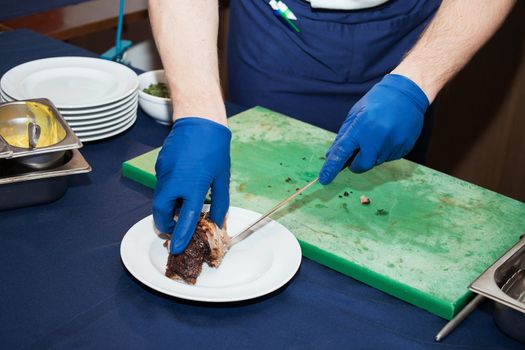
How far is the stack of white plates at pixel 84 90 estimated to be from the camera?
1636 mm

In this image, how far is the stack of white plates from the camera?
1.64 metres

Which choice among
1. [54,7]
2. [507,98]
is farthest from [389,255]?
[54,7]

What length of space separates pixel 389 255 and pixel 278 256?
0.21 metres

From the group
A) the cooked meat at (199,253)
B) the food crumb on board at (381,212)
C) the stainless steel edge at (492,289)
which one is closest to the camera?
the stainless steel edge at (492,289)

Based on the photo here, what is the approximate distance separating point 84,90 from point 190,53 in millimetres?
378

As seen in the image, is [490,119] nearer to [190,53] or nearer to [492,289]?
[190,53]

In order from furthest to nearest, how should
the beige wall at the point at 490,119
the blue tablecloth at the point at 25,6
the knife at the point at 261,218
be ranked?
the beige wall at the point at 490,119 → the blue tablecloth at the point at 25,6 → the knife at the point at 261,218

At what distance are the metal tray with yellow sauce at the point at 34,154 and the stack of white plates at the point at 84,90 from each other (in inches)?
3.3

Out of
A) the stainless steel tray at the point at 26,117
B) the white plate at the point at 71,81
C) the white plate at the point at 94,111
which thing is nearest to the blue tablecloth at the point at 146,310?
the stainless steel tray at the point at 26,117

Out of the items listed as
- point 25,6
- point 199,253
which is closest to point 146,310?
point 199,253

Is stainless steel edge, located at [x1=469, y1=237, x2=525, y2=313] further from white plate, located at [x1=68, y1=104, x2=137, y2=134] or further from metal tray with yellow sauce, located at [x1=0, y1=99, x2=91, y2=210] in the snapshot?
white plate, located at [x1=68, y1=104, x2=137, y2=134]

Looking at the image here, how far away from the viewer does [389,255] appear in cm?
131

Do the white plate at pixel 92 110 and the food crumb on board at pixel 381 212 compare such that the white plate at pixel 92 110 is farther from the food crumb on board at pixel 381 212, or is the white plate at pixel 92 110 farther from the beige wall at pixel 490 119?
the beige wall at pixel 490 119

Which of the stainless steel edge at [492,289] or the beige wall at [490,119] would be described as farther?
the beige wall at [490,119]
